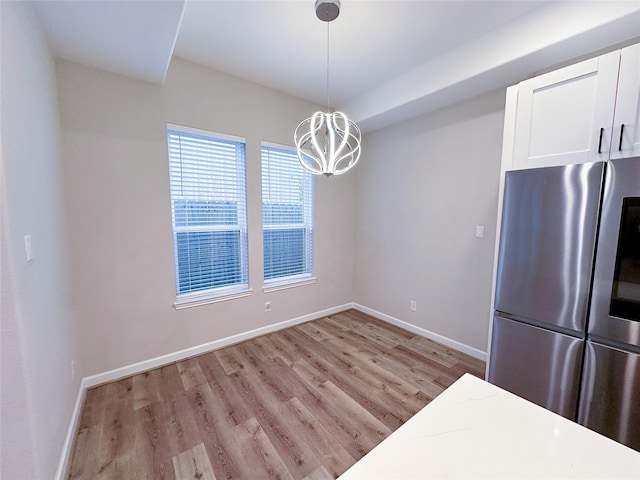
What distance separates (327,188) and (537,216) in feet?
7.87

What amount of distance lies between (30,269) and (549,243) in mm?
2792

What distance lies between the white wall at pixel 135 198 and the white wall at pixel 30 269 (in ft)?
0.96

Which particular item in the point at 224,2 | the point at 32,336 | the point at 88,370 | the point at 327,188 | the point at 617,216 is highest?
the point at 224,2

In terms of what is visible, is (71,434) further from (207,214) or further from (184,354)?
(207,214)

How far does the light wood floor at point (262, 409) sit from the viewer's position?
1.56 m

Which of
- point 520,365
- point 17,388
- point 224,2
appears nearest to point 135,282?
point 17,388

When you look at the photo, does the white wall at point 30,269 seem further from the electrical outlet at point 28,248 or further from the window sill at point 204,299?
the window sill at point 204,299

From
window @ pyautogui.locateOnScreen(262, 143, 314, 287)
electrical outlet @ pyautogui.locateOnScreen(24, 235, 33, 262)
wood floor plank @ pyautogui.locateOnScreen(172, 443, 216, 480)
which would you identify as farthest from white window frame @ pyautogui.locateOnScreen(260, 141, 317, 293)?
electrical outlet @ pyautogui.locateOnScreen(24, 235, 33, 262)

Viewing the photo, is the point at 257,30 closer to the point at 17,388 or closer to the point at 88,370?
the point at 17,388

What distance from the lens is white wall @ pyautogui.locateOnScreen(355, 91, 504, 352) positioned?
8.49ft

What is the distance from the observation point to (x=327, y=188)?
3.62 metres

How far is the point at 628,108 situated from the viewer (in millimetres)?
1417

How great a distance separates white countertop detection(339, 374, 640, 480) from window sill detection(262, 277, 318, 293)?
258 cm

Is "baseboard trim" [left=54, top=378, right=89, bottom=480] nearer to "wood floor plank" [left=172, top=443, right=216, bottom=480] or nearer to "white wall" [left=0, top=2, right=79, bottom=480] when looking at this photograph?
"white wall" [left=0, top=2, right=79, bottom=480]
